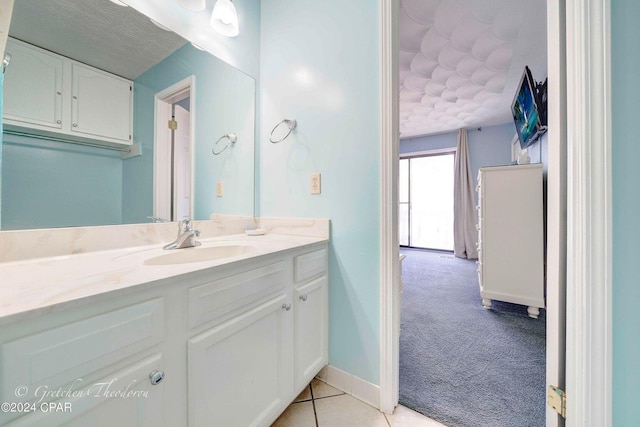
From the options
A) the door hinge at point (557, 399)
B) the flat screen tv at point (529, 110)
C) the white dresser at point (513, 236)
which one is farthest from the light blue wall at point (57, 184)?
the flat screen tv at point (529, 110)

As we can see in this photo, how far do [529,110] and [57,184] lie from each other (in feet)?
12.4

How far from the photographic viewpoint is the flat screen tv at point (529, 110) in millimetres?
2280

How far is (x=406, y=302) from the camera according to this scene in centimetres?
245

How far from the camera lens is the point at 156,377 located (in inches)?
24.4

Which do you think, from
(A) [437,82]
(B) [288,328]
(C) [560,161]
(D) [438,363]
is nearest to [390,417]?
(D) [438,363]

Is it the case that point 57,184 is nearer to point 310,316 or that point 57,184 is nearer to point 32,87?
point 32,87

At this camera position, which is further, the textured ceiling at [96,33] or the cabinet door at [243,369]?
the textured ceiling at [96,33]

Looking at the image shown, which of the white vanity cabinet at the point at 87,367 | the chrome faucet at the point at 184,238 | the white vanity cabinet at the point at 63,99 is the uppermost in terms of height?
the white vanity cabinet at the point at 63,99

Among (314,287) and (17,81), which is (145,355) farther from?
(17,81)

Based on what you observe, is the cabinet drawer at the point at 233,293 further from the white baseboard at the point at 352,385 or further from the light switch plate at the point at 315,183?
the white baseboard at the point at 352,385

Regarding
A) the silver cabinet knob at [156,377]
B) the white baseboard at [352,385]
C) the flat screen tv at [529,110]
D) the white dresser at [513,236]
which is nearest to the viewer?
the silver cabinet knob at [156,377]

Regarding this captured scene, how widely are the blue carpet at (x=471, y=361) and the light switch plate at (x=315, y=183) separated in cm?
121

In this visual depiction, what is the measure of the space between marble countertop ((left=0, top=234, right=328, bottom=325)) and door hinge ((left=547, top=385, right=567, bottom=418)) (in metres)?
1.19

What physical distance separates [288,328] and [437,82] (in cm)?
321
